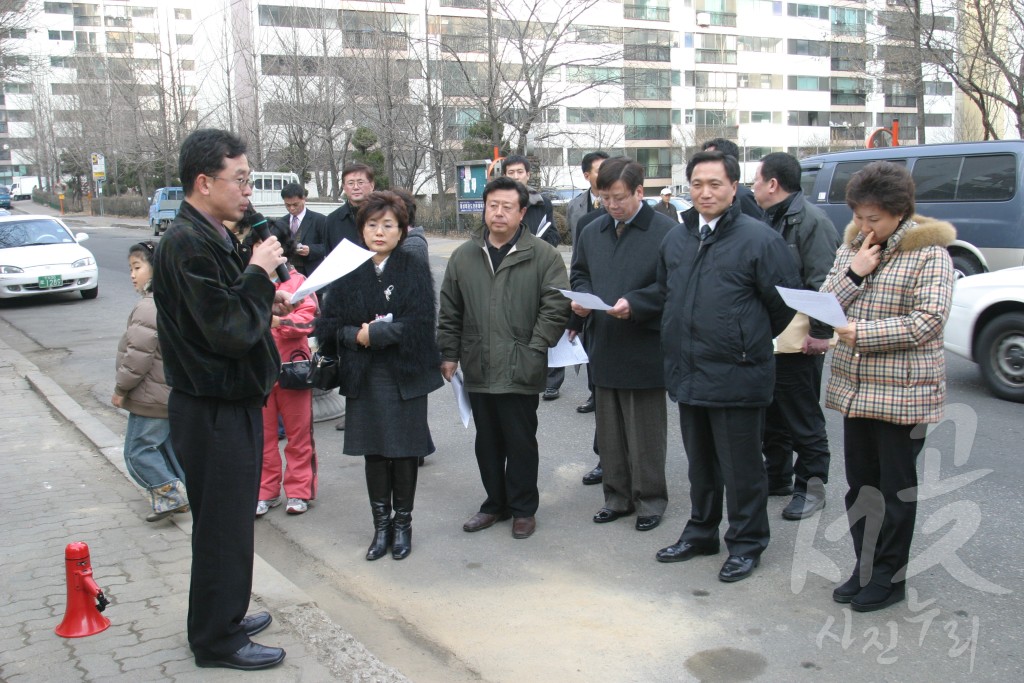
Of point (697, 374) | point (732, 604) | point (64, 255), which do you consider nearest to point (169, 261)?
point (697, 374)

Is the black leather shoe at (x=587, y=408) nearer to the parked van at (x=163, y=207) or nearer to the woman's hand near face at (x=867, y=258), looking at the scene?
the woman's hand near face at (x=867, y=258)

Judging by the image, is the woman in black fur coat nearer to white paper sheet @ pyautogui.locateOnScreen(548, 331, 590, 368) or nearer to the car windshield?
A: white paper sheet @ pyautogui.locateOnScreen(548, 331, 590, 368)

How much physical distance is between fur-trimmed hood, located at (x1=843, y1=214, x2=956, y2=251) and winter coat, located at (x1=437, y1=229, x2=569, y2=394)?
172 centimetres

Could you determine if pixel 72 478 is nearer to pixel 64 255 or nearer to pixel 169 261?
pixel 169 261

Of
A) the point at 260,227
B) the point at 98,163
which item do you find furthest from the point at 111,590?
the point at 98,163

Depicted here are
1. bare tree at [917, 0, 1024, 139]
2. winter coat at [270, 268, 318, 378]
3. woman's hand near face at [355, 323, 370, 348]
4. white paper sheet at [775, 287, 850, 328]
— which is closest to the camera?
white paper sheet at [775, 287, 850, 328]

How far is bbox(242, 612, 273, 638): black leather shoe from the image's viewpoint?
375cm

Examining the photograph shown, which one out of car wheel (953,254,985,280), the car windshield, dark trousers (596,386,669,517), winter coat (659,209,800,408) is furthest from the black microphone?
the car windshield

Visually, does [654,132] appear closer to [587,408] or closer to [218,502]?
[587,408]

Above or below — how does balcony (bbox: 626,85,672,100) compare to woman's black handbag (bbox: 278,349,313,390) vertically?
above

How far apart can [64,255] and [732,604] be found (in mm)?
15673

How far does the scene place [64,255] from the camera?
16406 millimetres

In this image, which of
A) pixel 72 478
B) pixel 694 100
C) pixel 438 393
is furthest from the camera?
pixel 694 100

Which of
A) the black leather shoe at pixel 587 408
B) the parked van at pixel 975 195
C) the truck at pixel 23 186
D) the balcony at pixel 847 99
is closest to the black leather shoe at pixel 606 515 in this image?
the black leather shoe at pixel 587 408
